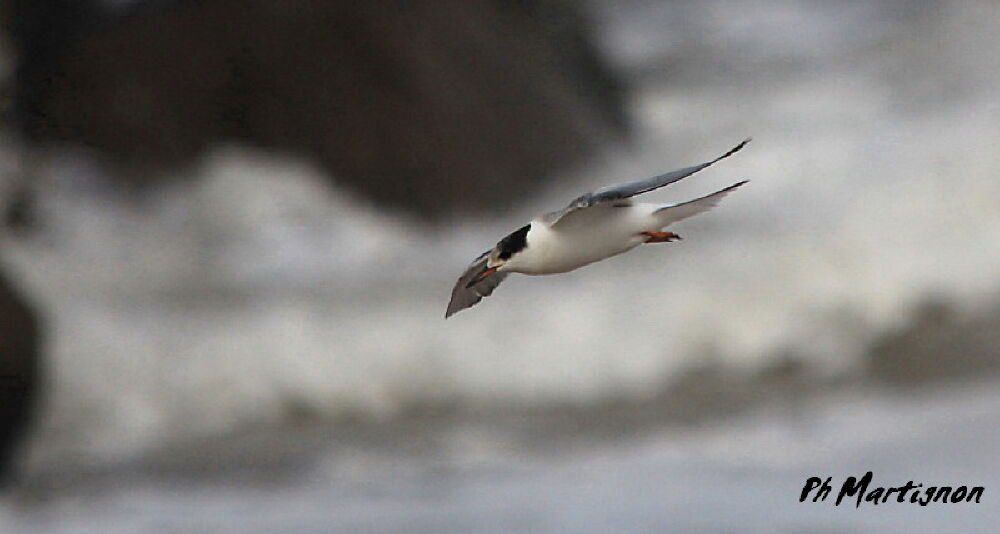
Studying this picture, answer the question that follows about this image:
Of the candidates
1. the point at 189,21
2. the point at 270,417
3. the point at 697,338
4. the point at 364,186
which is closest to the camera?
the point at 189,21

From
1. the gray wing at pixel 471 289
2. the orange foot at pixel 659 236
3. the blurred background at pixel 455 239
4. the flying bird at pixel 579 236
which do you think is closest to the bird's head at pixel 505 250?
the flying bird at pixel 579 236

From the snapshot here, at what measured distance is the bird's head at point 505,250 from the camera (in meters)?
3.84

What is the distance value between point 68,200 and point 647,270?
11.0 ft

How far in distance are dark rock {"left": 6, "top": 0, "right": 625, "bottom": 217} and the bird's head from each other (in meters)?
4.13

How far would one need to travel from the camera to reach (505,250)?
3.86 m

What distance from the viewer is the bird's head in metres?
3.84

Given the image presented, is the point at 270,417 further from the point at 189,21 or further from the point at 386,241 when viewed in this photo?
the point at 189,21

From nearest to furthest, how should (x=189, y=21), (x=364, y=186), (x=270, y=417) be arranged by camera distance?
(x=189, y=21) → (x=364, y=186) → (x=270, y=417)

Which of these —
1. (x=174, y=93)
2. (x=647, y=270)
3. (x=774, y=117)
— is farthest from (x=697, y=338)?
(x=174, y=93)

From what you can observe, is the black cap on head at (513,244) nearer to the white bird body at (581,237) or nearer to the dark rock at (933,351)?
the white bird body at (581,237)

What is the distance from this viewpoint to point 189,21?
7867 mm

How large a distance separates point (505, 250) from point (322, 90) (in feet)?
13.9

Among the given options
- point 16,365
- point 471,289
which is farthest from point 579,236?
point 16,365

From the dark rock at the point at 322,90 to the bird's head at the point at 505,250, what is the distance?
4128 millimetres
